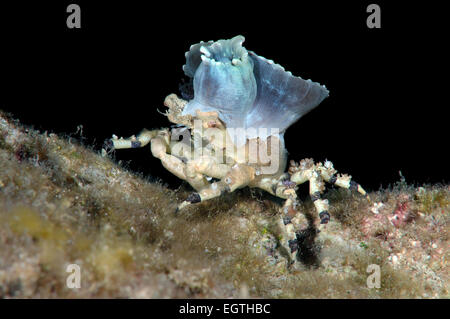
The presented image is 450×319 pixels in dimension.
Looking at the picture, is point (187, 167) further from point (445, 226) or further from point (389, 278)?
point (445, 226)

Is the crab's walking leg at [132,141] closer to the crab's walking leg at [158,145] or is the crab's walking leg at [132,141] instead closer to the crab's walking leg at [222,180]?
the crab's walking leg at [158,145]

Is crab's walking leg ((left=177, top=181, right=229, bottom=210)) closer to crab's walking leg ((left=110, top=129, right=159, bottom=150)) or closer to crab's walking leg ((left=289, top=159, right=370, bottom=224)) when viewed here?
crab's walking leg ((left=289, top=159, right=370, bottom=224))

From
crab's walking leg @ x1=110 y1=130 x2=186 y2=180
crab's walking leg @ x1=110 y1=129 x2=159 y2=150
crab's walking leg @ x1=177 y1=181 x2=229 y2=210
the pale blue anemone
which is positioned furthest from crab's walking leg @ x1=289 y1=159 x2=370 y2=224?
crab's walking leg @ x1=110 y1=129 x2=159 y2=150

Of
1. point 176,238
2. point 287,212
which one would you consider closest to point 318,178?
point 287,212

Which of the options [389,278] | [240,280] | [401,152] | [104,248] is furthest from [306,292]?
[401,152]

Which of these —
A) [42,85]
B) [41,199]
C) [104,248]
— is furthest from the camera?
[42,85]

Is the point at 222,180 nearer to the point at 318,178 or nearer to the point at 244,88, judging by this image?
the point at 244,88
